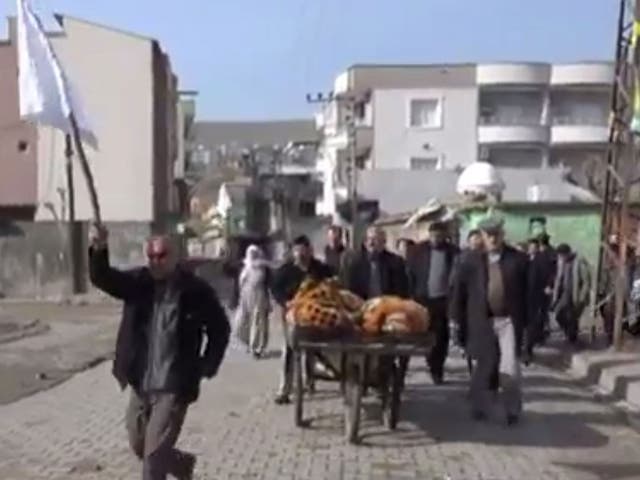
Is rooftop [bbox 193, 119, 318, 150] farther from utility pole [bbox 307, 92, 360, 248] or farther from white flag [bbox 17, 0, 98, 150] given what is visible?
white flag [bbox 17, 0, 98, 150]

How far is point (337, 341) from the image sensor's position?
1288cm

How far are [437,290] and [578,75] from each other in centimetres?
7186

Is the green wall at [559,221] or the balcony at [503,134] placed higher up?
the balcony at [503,134]

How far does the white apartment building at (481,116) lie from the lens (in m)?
85.2

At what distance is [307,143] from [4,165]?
69367 millimetres

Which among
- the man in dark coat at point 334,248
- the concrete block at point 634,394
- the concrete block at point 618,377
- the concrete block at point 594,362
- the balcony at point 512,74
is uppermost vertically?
the balcony at point 512,74

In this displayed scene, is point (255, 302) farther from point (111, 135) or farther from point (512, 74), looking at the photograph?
point (512, 74)

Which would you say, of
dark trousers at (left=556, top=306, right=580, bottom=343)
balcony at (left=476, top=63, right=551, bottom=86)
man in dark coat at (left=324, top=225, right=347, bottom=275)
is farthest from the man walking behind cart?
balcony at (left=476, top=63, right=551, bottom=86)

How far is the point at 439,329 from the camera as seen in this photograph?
58.6 feet

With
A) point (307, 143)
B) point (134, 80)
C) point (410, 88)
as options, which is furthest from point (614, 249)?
point (307, 143)

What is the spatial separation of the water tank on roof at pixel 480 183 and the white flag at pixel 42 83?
123 ft

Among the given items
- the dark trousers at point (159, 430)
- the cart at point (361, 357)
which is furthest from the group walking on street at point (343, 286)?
the cart at point (361, 357)

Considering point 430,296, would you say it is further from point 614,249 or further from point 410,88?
point 410,88

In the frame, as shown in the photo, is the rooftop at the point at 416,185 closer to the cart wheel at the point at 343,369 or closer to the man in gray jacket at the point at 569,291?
the man in gray jacket at the point at 569,291
